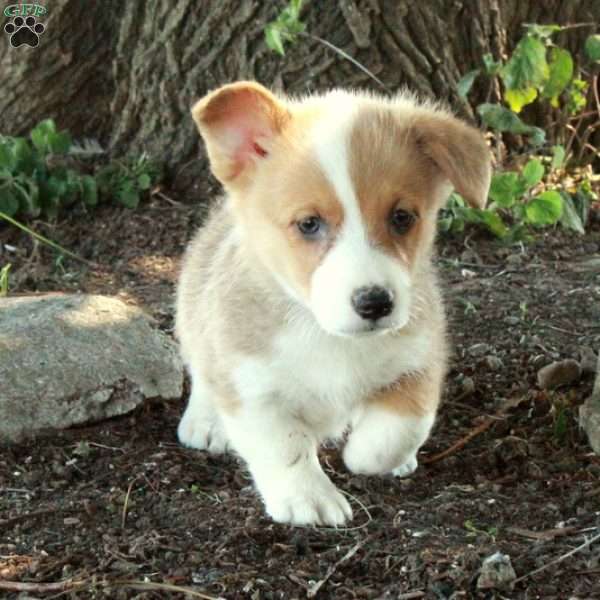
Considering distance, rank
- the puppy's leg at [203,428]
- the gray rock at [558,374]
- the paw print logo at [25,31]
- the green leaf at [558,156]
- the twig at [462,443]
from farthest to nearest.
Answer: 1. the paw print logo at [25,31]
2. the green leaf at [558,156]
3. the gray rock at [558,374]
4. the puppy's leg at [203,428]
5. the twig at [462,443]

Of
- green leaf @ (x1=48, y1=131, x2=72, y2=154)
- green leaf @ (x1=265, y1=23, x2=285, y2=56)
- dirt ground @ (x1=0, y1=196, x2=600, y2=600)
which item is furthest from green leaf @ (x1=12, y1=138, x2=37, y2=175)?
green leaf @ (x1=265, y1=23, x2=285, y2=56)

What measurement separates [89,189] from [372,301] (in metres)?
3.41

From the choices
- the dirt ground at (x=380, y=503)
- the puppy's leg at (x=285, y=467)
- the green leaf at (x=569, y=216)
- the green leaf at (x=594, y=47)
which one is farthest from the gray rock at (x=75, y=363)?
the green leaf at (x=594, y=47)

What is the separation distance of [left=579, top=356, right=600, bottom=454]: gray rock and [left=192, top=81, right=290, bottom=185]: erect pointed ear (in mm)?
1443

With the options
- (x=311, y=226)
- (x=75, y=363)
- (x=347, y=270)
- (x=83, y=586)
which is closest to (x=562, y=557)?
(x=347, y=270)

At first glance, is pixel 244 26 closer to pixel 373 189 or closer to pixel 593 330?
pixel 593 330

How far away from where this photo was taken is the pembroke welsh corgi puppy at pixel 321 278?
139 inches

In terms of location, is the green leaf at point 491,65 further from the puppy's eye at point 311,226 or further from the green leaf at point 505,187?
the puppy's eye at point 311,226

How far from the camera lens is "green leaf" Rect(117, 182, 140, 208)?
640 cm

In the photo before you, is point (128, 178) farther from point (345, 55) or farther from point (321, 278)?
point (321, 278)

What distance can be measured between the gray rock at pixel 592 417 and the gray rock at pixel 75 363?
1570mm

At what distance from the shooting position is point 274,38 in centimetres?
564

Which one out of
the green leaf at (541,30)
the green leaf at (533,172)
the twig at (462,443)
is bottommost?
the twig at (462,443)

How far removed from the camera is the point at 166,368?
4676 mm
